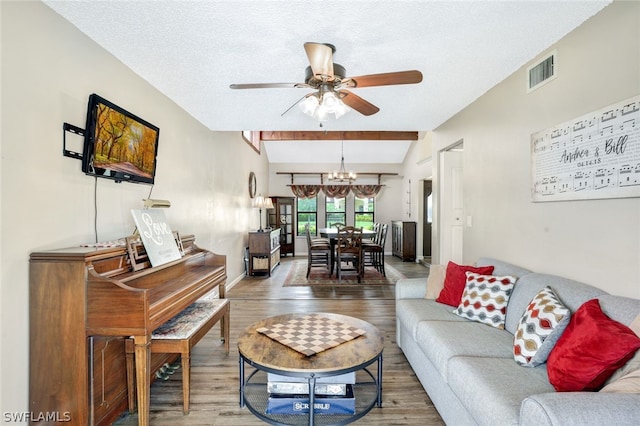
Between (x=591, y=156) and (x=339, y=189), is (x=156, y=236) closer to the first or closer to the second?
(x=591, y=156)

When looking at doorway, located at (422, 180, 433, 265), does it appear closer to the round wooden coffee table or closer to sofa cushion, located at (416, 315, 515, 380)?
sofa cushion, located at (416, 315, 515, 380)

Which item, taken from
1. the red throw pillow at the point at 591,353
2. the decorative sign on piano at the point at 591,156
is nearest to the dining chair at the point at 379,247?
the decorative sign on piano at the point at 591,156

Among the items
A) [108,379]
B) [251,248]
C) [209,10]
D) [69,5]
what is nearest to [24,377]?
[108,379]

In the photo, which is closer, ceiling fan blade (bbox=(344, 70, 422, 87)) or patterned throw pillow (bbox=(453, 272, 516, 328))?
ceiling fan blade (bbox=(344, 70, 422, 87))

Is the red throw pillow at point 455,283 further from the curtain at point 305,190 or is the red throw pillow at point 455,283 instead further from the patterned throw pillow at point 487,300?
the curtain at point 305,190

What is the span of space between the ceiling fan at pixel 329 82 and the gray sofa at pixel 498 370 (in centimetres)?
158

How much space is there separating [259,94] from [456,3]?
185 cm

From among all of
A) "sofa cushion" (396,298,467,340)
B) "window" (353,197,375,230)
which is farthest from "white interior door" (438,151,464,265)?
"window" (353,197,375,230)

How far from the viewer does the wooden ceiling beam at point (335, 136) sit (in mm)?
7594

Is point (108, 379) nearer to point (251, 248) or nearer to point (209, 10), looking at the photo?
point (209, 10)

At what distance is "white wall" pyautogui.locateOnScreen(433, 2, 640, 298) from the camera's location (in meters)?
1.71

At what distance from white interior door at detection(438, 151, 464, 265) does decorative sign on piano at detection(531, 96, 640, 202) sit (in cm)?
207

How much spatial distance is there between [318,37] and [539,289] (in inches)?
83.6

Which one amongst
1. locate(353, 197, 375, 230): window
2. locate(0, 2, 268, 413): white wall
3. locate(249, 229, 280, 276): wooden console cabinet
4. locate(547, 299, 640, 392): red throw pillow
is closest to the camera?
locate(547, 299, 640, 392): red throw pillow
